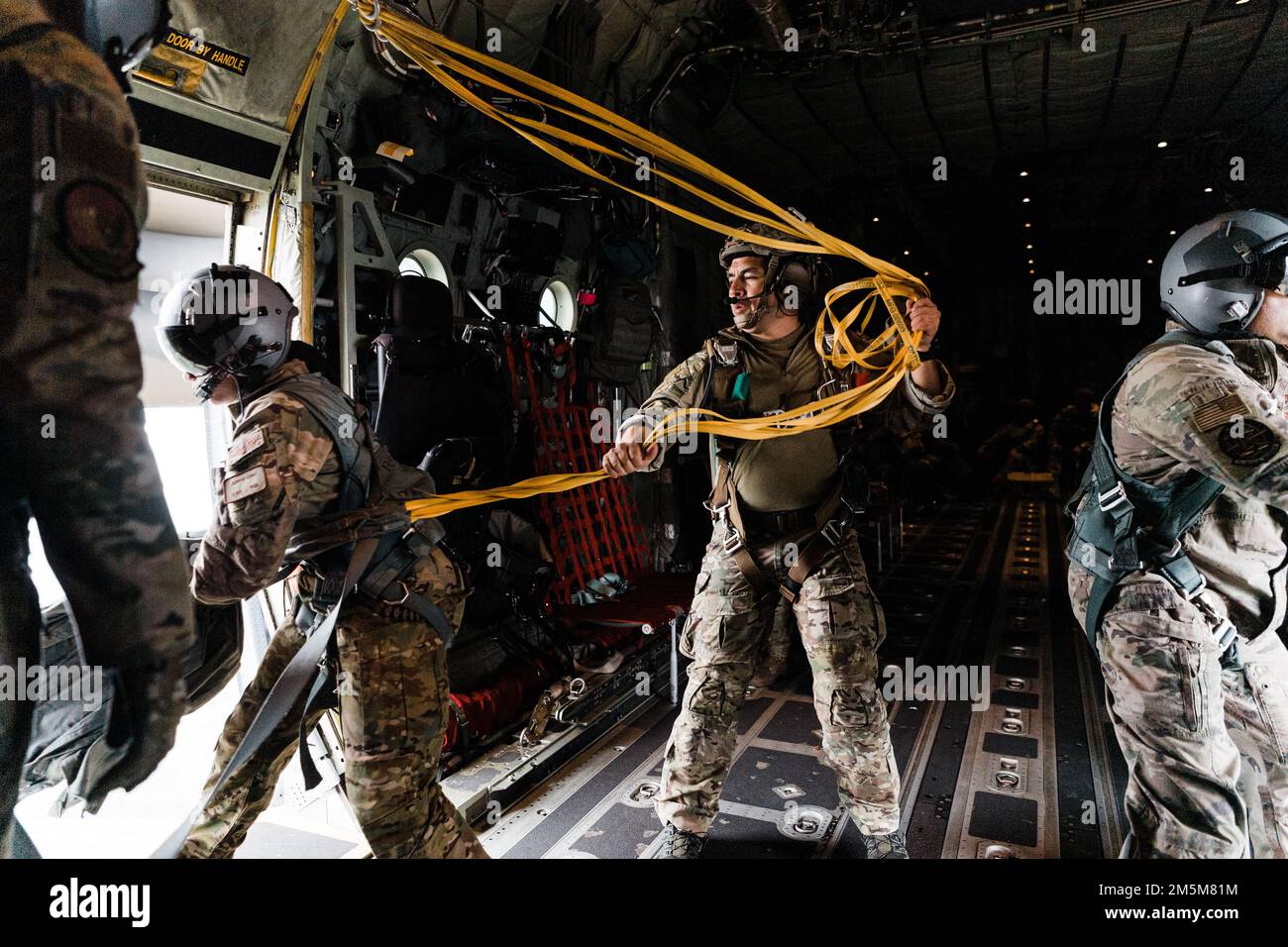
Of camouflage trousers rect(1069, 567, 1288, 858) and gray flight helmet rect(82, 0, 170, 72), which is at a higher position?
gray flight helmet rect(82, 0, 170, 72)

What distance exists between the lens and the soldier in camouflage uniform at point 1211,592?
6.20 feet

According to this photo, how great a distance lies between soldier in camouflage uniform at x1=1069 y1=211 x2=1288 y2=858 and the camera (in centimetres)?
189

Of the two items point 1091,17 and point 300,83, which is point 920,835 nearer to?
point 300,83

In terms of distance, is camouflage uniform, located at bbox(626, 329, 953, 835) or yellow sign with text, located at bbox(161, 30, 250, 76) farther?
camouflage uniform, located at bbox(626, 329, 953, 835)

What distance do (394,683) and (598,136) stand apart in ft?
16.0

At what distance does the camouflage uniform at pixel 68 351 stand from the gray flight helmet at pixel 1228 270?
2710 mm

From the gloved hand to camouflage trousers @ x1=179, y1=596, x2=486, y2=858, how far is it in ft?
3.32

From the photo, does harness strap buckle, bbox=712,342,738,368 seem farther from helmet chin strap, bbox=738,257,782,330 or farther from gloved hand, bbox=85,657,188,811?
gloved hand, bbox=85,657,188,811

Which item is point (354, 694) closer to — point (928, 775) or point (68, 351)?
point (68, 351)

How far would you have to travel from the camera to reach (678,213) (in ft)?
8.74

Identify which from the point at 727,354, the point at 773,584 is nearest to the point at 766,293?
the point at 727,354

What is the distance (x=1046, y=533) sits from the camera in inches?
367

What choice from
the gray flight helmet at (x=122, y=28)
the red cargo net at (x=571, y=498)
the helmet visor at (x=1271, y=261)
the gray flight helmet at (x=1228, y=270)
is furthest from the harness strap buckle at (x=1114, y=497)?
the red cargo net at (x=571, y=498)

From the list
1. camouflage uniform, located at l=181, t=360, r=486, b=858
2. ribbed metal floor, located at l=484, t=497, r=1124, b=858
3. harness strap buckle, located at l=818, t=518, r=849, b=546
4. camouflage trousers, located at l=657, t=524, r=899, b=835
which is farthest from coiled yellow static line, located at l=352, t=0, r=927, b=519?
ribbed metal floor, located at l=484, t=497, r=1124, b=858
